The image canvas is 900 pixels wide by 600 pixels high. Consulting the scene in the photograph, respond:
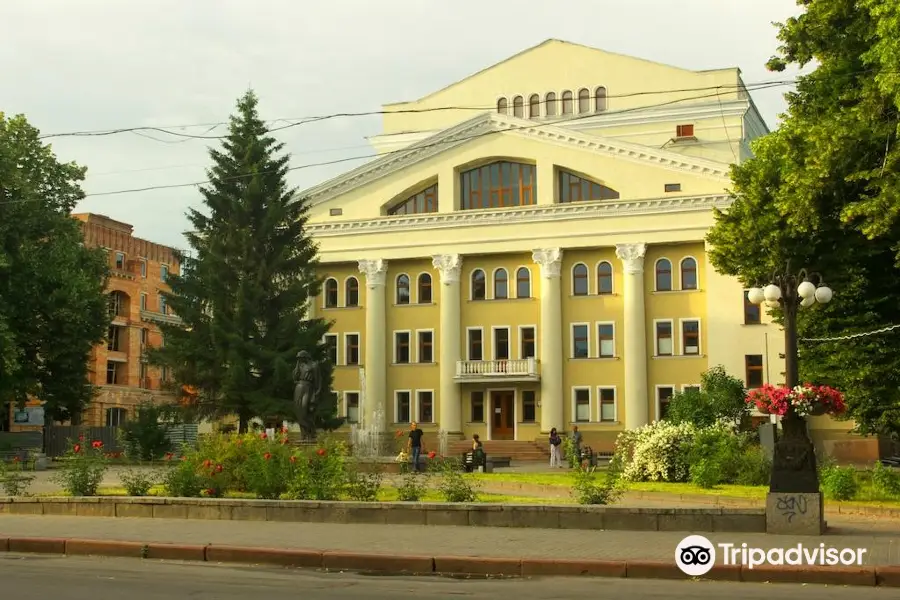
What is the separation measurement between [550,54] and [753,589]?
5532cm

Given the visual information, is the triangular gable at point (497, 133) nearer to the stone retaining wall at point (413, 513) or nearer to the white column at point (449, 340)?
the white column at point (449, 340)

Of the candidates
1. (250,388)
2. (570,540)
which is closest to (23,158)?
(250,388)

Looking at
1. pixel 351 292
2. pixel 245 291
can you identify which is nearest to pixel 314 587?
pixel 245 291

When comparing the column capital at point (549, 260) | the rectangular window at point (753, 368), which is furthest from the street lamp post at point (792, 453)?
the column capital at point (549, 260)

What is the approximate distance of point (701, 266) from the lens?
5388 cm

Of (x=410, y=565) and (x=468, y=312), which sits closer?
(x=410, y=565)

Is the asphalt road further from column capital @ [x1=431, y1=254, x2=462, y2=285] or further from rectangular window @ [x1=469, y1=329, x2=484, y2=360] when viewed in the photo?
column capital @ [x1=431, y1=254, x2=462, y2=285]

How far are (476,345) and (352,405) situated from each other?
7.65 m

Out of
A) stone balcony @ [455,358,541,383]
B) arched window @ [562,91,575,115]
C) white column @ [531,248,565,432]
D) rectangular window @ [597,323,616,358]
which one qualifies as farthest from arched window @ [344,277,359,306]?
arched window @ [562,91,575,115]

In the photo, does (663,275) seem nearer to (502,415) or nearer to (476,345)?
(476,345)

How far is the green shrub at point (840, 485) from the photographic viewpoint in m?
20.2

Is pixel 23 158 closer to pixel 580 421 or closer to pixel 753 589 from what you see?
pixel 580 421

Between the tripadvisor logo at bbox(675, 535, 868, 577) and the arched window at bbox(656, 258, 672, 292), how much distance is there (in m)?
41.3

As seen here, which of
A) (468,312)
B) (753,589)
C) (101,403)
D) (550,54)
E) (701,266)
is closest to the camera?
(753,589)
